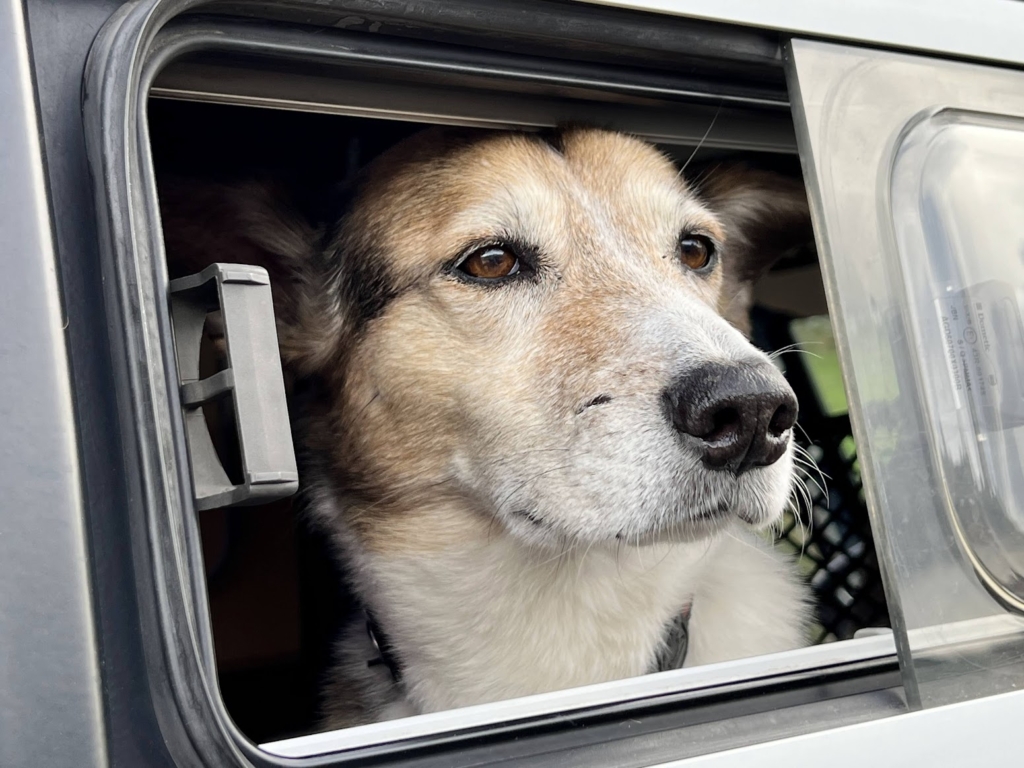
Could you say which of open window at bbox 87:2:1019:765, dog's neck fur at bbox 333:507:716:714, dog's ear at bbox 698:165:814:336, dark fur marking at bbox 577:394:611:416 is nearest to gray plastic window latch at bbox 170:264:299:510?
open window at bbox 87:2:1019:765

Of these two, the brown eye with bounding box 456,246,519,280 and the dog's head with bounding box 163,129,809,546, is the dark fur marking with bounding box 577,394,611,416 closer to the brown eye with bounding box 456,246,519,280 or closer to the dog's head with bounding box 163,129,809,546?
the dog's head with bounding box 163,129,809,546

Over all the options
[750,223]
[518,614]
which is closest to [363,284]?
[518,614]

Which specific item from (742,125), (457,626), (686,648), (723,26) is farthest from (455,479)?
(723,26)

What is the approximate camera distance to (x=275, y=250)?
2.22 meters

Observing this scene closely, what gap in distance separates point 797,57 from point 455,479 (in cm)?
106

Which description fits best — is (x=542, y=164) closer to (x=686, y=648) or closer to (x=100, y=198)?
(x=686, y=648)

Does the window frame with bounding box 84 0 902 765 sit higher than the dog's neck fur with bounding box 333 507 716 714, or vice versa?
the window frame with bounding box 84 0 902 765

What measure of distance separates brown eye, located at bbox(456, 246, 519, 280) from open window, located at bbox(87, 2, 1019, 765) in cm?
38

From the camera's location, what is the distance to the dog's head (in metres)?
1.65

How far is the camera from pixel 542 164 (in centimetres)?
206

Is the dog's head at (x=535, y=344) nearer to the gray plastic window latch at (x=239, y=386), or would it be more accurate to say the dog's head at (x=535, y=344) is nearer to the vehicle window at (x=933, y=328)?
the vehicle window at (x=933, y=328)

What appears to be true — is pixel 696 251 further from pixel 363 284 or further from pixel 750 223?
pixel 363 284

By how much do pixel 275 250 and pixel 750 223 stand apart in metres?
1.28

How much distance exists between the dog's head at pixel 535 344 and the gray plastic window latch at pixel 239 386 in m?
0.78
